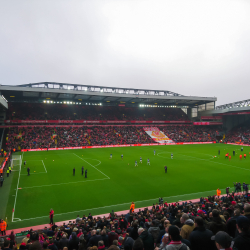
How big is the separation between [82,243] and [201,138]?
67337 millimetres

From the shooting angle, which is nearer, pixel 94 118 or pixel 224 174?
pixel 224 174

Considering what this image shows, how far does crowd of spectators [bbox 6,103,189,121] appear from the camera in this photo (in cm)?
6064

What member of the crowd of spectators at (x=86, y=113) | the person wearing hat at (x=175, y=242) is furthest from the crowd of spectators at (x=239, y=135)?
the person wearing hat at (x=175, y=242)

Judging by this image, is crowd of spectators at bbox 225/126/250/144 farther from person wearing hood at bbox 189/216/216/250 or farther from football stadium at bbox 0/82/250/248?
person wearing hood at bbox 189/216/216/250

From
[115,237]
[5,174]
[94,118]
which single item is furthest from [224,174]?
[94,118]

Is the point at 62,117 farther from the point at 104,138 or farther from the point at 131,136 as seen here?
the point at 131,136

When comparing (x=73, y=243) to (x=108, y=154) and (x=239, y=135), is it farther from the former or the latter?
(x=239, y=135)

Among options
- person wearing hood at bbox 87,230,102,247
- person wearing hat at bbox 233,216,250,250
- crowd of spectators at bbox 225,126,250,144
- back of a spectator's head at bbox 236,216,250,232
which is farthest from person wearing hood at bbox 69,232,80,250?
crowd of spectators at bbox 225,126,250,144

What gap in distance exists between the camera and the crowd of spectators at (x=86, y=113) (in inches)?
2387

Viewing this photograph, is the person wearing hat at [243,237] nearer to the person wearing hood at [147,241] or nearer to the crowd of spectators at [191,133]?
the person wearing hood at [147,241]

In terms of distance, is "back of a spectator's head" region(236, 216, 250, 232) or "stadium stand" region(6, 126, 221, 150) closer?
"back of a spectator's head" region(236, 216, 250, 232)

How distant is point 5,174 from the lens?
24.8 metres

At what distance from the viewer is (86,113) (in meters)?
69.2

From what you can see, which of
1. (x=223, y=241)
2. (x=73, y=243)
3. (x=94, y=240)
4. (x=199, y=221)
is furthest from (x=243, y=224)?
(x=73, y=243)
